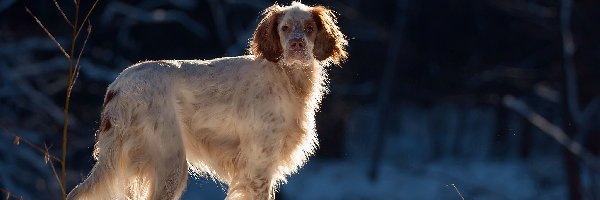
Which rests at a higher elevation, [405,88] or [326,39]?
[405,88]

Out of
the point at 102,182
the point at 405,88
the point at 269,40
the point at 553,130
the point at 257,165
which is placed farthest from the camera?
the point at 405,88

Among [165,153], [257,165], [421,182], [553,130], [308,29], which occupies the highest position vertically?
[421,182]

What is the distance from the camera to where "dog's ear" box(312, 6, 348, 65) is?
555 centimetres

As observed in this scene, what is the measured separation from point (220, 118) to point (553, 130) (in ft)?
42.5

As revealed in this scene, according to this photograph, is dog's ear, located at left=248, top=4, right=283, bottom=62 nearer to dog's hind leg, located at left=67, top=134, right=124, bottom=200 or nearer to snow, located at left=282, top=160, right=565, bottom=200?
dog's hind leg, located at left=67, top=134, right=124, bottom=200

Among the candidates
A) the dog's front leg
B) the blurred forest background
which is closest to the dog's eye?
the dog's front leg

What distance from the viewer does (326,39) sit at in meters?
5.57

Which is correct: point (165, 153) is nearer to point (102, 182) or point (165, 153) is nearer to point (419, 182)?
point (102, 182)

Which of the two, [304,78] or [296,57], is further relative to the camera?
[304,78]

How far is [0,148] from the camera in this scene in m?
14.4

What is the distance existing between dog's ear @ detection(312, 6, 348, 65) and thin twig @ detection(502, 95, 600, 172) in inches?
441

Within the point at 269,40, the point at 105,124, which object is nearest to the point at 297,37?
the point at 269,40

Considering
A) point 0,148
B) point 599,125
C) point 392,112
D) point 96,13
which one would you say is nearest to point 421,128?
point 392,112

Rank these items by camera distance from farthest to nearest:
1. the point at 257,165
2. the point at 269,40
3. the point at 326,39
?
the point at 326,39 < the point at 269,40 < the point at 257,165
